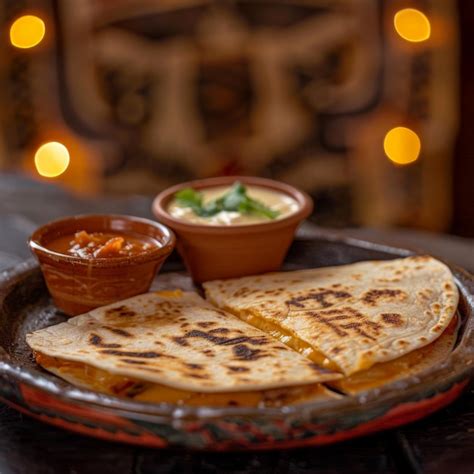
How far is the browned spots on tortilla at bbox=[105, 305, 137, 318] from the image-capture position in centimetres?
221

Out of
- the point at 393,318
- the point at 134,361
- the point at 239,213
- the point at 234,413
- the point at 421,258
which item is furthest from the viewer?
the point at 239,213

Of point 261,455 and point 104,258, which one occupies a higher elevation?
point 104,258

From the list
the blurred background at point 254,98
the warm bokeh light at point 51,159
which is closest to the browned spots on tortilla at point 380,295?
the blurred background at point 254,98

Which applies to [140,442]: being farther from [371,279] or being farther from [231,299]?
[371,279]

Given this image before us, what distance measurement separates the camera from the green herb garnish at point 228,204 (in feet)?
8.91

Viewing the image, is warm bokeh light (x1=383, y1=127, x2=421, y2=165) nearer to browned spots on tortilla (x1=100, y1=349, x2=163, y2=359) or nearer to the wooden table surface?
the wooden table surface

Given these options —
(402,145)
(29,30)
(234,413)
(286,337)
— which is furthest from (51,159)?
(234,413)

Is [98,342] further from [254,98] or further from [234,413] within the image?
[254,98]

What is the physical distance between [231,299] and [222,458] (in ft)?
2.19

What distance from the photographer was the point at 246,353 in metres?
1.97

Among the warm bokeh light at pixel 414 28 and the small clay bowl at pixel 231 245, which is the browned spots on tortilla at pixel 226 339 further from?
the warm bokeh light at pixel 414 28

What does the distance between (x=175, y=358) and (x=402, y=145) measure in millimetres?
3451

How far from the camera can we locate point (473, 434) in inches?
71.9

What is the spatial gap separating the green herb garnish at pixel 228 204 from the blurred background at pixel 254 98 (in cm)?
227
